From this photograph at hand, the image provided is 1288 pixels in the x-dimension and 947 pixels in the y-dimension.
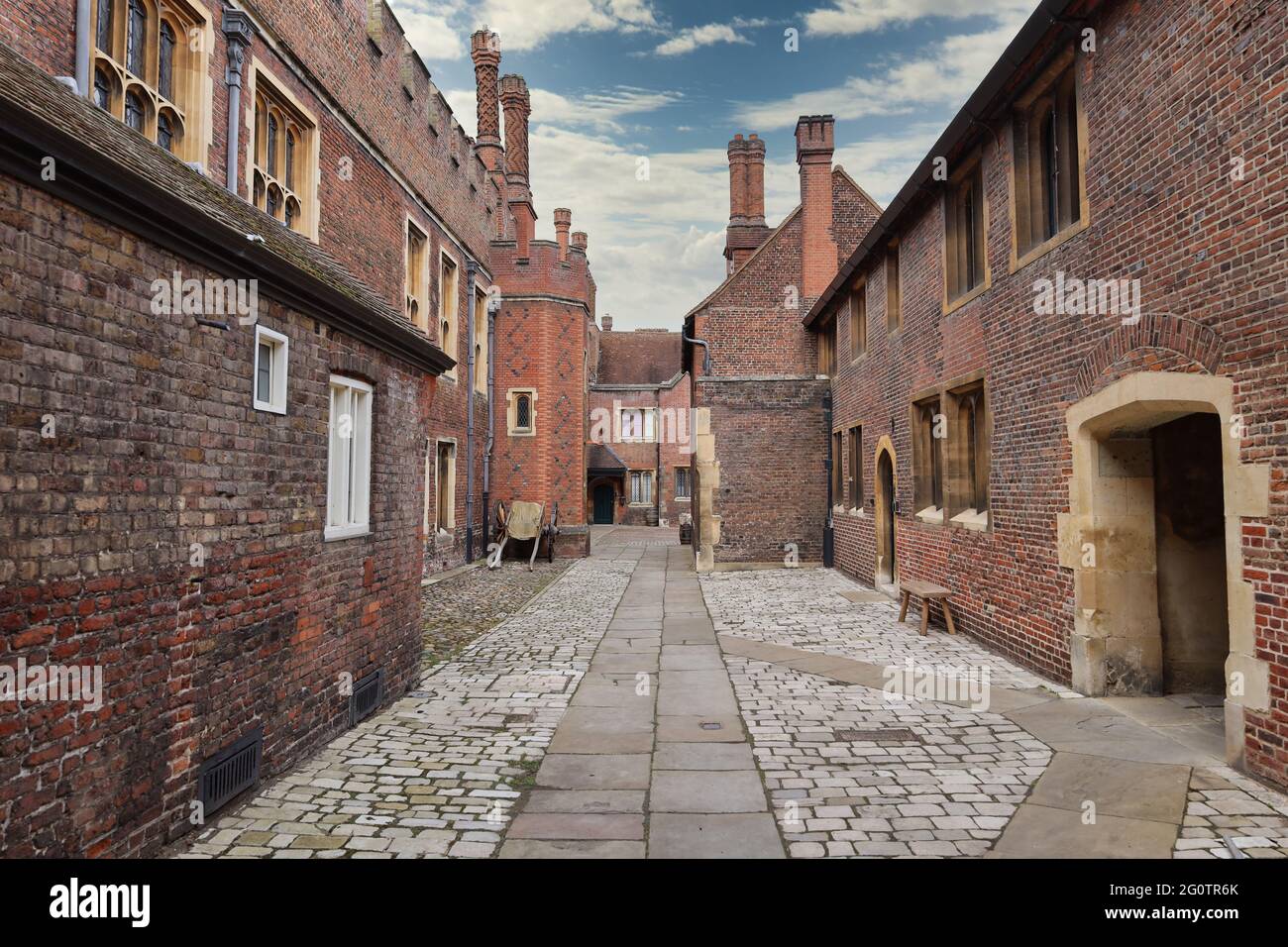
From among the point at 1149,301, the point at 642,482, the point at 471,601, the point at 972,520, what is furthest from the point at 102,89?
the point at 642,482

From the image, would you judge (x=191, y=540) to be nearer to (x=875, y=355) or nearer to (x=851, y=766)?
(x=851, y=766)

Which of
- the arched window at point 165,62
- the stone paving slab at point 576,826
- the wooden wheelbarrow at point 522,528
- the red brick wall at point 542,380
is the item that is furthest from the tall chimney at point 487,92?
the stone paving slab at point 576,826

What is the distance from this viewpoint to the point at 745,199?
24.9m

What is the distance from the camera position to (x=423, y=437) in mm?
7379

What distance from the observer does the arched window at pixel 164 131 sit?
26.1ft

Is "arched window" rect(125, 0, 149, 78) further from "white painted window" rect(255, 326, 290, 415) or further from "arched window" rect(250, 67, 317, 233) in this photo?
"white painted window" rect(255, 326, 290, 415)

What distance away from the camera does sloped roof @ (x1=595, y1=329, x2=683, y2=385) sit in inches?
1763

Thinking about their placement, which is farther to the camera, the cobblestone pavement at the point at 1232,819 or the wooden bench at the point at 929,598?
the wooden bench at the point at 929,598

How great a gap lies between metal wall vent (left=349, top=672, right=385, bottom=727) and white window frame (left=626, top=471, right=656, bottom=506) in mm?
33538

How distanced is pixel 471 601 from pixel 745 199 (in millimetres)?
17665

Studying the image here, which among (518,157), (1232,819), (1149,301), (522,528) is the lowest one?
(1232,819)

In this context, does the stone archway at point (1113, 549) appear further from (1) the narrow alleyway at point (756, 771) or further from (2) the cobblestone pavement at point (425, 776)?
(2) the cobblestone pavement at point (425, 776)

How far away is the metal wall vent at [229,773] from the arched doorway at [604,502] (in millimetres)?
36209

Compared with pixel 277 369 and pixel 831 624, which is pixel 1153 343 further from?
pixel 277 369
